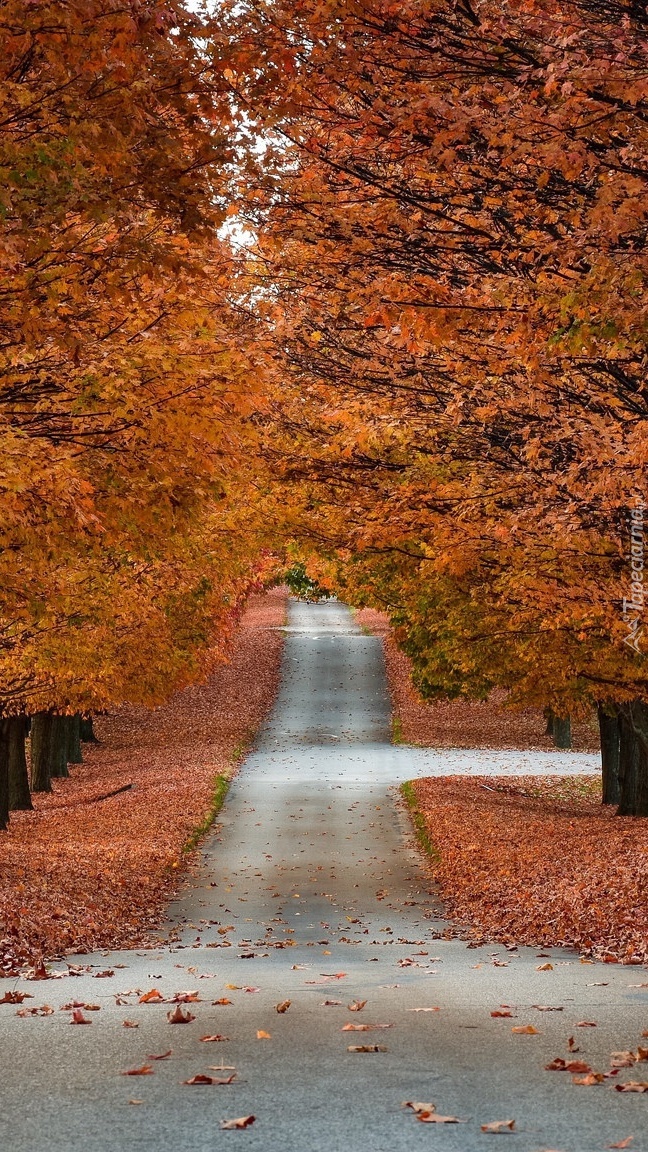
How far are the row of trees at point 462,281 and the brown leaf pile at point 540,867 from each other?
2.74m

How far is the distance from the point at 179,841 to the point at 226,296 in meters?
10.8

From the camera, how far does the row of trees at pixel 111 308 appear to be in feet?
20.7

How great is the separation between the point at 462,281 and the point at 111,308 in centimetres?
267

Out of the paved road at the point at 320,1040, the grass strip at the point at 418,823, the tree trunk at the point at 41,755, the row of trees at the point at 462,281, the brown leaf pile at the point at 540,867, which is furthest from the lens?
the tree trunk at the point at 41,755

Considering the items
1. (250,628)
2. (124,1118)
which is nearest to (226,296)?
(124,1118)

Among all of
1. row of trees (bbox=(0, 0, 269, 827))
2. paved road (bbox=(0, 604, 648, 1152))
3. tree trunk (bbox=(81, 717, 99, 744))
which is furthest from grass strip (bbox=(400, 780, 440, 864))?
tree trunk (bbox=(81, 717, 99, 744))

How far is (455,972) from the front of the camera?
385 inches

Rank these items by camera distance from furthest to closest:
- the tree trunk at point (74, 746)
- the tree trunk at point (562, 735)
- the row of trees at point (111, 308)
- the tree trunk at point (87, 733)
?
the tree trunk at point (87, 733) → the tree trunk at point (562, 735) → the tree trunk at point (74, 746) → the row of trees at point (111, 308)

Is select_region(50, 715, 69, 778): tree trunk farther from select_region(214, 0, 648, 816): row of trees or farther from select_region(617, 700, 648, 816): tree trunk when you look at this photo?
select_region(214, 0, 648, 816): row of trees

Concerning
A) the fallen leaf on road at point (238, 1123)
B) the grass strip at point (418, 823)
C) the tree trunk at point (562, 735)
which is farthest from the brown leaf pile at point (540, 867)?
the tree trunk at point (562, 735)

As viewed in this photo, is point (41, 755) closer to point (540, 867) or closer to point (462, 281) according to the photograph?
point (540, 867)

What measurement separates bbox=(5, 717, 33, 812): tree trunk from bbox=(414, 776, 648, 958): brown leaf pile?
8.56 meters

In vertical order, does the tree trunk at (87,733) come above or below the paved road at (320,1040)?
below

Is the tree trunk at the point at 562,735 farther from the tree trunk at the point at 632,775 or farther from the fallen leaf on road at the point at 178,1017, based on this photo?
the fallen leaf on road at the point at 178,1017
